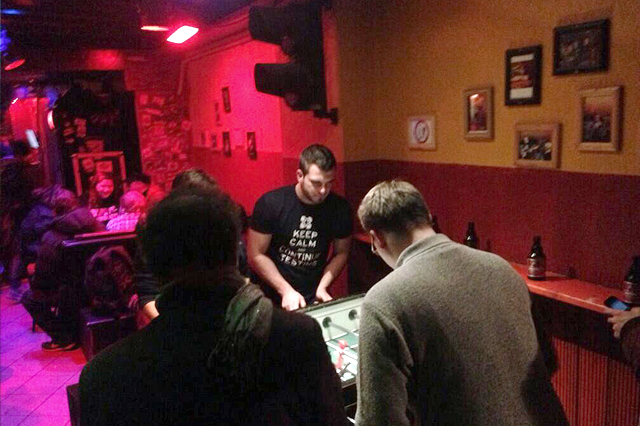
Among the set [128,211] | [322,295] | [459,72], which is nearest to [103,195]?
[128,211]

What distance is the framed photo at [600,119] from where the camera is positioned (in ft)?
8.52

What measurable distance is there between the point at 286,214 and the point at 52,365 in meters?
3.04

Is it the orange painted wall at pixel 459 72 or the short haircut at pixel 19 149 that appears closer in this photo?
the orange painted wall at pixel 459 72

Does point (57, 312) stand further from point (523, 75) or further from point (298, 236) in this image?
point (523, 75)

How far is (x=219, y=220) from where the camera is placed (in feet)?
3.99

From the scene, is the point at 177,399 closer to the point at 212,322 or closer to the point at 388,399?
the point at 212,322

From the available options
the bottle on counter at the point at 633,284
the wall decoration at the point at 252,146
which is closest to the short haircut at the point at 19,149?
the wall decoration at the point at 252,146

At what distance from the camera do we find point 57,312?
5.20 m

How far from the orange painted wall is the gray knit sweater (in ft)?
4.88

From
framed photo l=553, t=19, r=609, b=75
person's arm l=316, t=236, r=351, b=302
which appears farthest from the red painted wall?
person's arm l=316, t=236, r=351, b=302

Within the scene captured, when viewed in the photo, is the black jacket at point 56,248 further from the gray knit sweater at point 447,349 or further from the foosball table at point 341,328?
the gray knit sweater at point 447,349

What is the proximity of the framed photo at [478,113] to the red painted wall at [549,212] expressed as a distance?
0.21 meters

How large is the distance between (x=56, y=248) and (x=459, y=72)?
375 cm

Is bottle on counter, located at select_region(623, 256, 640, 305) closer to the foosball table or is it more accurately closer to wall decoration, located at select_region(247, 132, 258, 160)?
the foosball table
